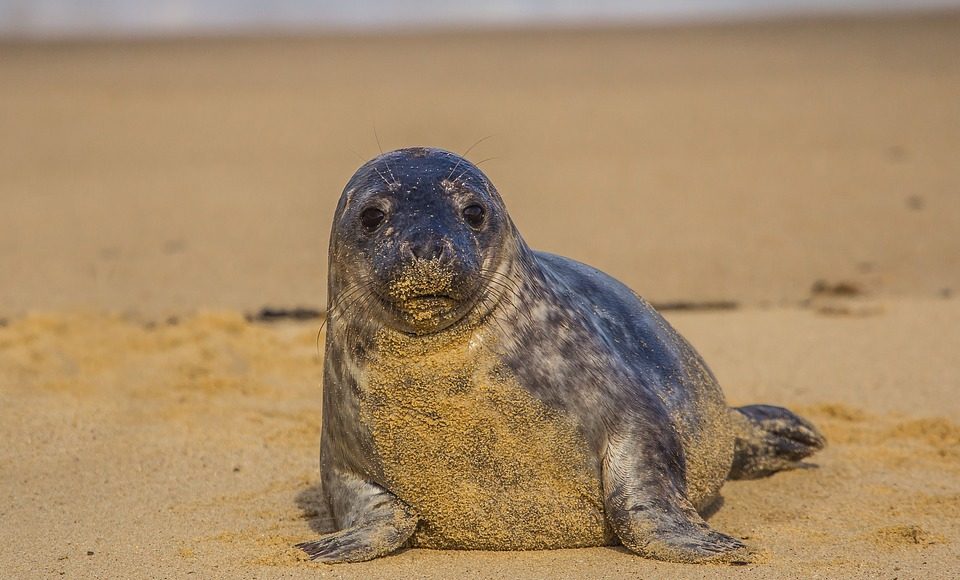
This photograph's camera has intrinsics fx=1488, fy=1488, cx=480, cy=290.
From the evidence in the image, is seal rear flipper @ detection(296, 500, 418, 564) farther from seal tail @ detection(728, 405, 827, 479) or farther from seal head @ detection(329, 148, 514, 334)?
seal tail @ detection(728, 405, 827, 479)

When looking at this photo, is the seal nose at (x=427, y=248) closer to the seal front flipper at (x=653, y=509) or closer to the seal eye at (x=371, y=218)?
the seal eye at (x=371, y=218)

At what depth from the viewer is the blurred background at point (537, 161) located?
32.2 feet

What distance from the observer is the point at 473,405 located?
4.03 m

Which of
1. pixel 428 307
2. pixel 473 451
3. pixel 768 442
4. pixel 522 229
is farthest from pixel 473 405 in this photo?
pixel 522 229

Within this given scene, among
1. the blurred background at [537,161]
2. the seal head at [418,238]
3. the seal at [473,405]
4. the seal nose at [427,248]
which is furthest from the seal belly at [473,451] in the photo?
the blurred background at [537,161]

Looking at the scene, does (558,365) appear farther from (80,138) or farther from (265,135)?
(80,138)

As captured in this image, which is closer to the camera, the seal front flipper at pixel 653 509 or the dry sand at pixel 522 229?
the seal front flipper at pixel 653 509

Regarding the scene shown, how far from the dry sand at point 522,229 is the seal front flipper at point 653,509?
0.26ft

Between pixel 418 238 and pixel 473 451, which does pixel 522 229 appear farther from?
pixel 418 238

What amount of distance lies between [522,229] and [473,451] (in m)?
7.13

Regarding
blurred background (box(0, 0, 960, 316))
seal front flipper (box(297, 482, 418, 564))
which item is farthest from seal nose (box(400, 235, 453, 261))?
blurred background (box(0, 0, 960, 316))

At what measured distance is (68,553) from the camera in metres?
4.30

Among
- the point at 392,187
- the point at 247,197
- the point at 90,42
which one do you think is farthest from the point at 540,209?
the point at 90,42

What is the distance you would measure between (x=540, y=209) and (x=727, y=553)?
778 centimetres
